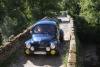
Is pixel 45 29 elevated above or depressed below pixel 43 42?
above

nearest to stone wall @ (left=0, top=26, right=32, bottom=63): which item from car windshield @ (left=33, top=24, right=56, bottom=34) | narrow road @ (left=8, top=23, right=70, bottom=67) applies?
narrow road @ (left=8, top=23, right=70, bottom=67)

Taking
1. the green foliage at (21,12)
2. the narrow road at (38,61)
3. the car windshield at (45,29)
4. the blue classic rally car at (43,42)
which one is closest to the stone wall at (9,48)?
the narrow road at (38,61)

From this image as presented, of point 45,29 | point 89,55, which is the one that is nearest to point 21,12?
point 89,55

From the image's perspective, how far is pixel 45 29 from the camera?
733 inches

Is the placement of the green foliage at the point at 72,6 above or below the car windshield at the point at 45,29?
above

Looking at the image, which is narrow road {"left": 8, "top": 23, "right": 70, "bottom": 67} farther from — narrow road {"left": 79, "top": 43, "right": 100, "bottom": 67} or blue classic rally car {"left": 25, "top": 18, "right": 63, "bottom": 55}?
narrow road {"left": 79, "top": 43, "right": 100, "bottom": 67}

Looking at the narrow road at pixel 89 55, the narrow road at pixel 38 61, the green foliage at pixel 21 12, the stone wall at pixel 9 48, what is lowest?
the narrow road at pixel 89 55

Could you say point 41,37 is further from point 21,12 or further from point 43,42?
point 21,12

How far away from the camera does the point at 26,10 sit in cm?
5528

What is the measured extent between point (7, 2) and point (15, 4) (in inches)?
90.4

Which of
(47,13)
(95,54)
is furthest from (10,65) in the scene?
(47,13)

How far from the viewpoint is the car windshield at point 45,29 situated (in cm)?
1845

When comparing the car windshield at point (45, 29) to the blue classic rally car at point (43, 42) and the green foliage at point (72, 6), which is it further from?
the green foliage at point (72, 6)

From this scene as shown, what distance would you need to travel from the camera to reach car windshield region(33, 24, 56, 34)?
18453 millimetres
